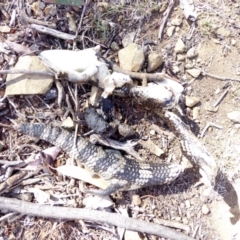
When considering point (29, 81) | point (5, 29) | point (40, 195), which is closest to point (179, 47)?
point (29, 81)

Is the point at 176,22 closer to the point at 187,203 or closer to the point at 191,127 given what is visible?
A: the point at 191,127

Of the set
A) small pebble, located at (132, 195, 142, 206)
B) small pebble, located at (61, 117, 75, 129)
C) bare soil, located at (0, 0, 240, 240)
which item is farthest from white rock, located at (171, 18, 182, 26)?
small pebble, located at (132, 195, 142, 206)

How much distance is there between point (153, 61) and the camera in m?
1.84

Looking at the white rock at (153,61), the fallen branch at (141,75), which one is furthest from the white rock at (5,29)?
the white rock at (153,61)

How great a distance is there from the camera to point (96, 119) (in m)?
1.80

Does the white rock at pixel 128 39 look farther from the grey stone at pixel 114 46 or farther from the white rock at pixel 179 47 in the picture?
the white rock at pixel 179 47

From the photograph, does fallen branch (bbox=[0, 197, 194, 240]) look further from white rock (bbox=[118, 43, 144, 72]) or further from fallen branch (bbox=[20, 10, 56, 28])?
fallen branch (bbox=[20, 10, 56, 28])

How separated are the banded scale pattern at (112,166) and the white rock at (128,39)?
1.57ft

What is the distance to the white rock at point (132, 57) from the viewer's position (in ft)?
5.94

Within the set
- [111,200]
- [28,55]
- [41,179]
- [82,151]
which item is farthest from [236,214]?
[28,55]

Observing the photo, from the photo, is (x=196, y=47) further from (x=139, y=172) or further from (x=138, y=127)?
(x=139, y=172)

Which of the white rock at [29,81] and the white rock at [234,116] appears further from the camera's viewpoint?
the white rock at [234,116]

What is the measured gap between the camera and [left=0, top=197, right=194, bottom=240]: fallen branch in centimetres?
182

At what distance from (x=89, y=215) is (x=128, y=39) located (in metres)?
0.82
